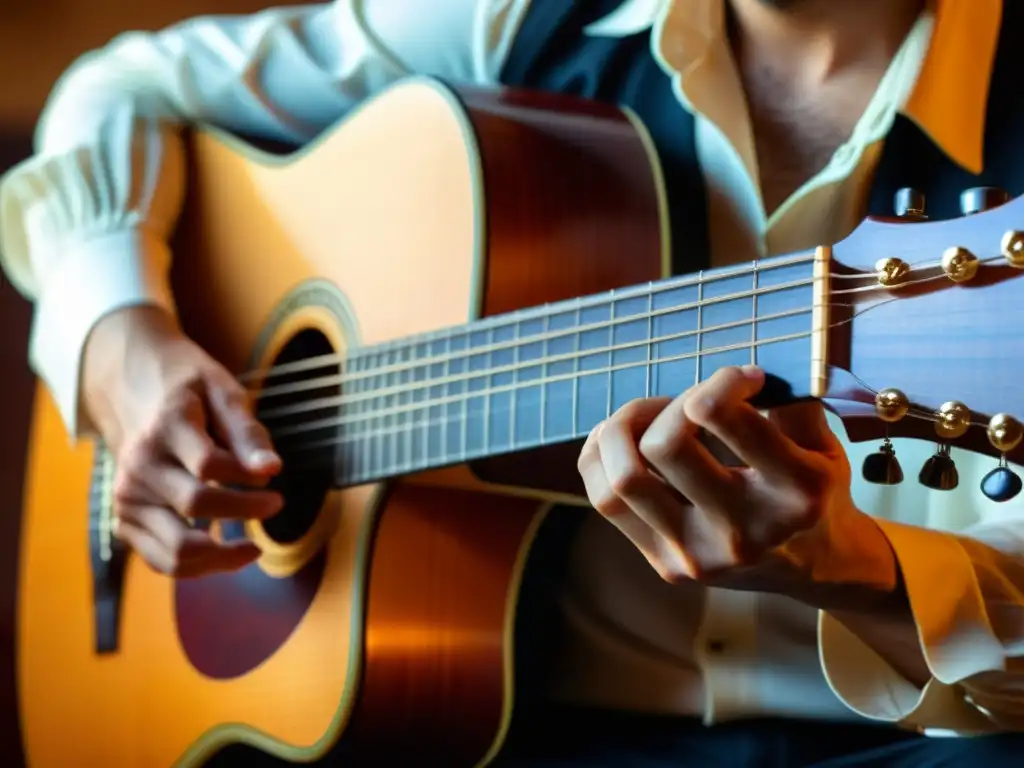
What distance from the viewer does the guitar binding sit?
1.01 metres

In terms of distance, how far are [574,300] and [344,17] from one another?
0.51 meters

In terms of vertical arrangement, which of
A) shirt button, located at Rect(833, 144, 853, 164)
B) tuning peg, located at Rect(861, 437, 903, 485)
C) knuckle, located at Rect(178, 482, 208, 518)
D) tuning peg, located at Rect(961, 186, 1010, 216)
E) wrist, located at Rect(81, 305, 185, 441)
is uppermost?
wrist, located at Rect(81, 305, 185, 441)

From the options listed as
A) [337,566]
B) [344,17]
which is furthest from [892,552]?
[344,17]

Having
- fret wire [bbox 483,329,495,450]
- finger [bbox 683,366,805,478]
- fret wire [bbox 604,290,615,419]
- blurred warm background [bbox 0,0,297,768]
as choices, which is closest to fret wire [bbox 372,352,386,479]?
fret wire [bbox 483,329,495,450]

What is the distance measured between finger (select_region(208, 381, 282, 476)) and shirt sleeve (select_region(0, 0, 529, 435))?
0.16 m

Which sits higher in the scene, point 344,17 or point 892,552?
point 344,17

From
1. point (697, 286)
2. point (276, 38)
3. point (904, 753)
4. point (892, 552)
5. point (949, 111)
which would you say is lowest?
point (904, 753)

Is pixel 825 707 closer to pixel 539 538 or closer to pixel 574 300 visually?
pixel 539 538

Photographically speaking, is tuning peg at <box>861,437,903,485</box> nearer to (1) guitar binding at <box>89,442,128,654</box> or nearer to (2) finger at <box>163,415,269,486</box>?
(2) finger at <box>163,415,269,486</box>

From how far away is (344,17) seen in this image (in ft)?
3.33

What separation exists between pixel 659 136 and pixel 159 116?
519 millimetres

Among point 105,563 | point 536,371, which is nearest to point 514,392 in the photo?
point 536,371

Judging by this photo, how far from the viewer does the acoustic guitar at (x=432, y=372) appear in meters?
0.50

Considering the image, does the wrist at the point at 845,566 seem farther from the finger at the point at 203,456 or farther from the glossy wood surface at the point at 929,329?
the finger at the point at 203,456
